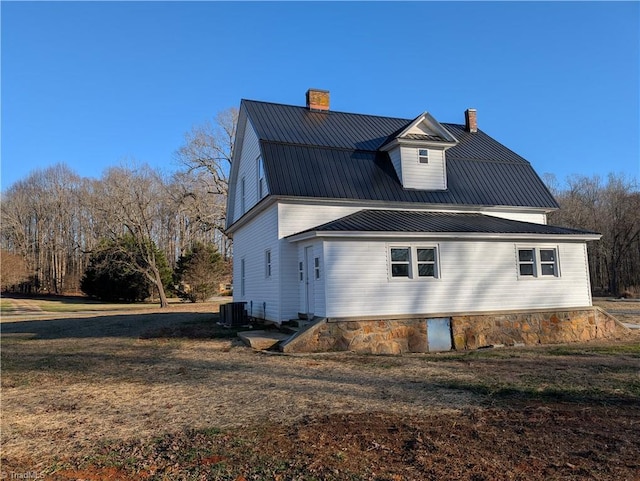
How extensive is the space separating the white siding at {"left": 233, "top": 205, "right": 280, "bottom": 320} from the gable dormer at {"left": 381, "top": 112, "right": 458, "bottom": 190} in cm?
482

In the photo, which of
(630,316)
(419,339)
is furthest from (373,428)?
(630,316)

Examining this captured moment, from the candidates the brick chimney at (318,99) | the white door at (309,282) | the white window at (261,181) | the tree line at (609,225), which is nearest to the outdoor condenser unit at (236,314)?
the white door at (309,282)

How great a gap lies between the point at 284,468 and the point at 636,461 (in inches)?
126

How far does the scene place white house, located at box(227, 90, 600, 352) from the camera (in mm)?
12531

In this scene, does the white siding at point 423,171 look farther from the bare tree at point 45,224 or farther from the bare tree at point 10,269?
the bare tree at point 45,224

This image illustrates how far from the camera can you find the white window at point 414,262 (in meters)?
12.8

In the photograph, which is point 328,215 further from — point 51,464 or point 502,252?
point 51,464

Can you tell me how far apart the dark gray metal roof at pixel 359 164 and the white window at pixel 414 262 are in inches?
109

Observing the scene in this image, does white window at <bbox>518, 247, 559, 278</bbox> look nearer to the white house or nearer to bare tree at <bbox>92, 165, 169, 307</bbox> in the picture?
the white house

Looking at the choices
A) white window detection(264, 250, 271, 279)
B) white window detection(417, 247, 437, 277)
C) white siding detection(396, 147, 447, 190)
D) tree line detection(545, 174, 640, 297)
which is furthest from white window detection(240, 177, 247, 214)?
tree line detection(545, 174, 640, 297)

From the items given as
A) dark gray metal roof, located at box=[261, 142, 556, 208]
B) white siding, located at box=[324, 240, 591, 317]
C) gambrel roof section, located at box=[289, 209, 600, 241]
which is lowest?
white siding, located at box=[324, 240, 591, 317]

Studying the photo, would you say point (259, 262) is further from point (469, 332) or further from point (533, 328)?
point (533, 328)

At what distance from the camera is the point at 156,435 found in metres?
5.18

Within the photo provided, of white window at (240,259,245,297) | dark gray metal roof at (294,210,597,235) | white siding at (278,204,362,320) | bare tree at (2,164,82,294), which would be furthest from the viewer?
bare tree at (2,164,82,294)
